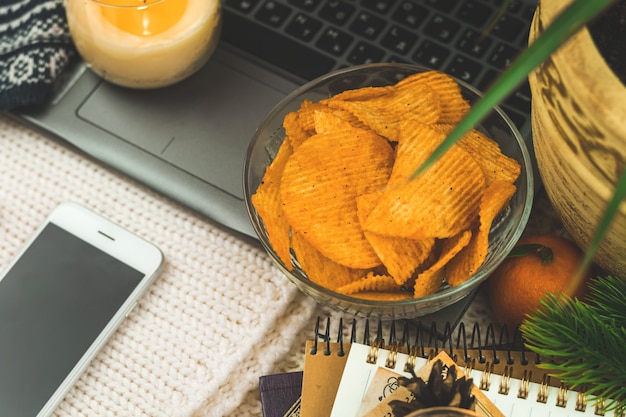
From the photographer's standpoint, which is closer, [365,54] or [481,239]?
[481,239]

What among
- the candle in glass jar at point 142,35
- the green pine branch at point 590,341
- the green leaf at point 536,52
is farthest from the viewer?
the candle in glass jar at point 142,35

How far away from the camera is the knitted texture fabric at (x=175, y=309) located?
503mm

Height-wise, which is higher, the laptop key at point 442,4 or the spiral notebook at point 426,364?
the laptop key at point 442,4

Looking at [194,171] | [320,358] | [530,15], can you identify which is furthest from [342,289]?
[530,15]

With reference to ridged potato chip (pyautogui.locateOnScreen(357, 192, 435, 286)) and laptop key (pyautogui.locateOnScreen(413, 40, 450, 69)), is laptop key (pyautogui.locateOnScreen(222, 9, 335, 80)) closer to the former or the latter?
laptop key (pyautogui.locateOnScreen(413, 40, 450, 69))

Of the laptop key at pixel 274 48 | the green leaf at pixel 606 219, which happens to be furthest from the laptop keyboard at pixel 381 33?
the green leaf at pixel 606 219

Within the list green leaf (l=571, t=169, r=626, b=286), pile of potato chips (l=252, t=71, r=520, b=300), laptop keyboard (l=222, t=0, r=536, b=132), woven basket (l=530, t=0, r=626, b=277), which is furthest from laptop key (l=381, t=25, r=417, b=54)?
green leaf (l=571, t=169, r=626, b=286)

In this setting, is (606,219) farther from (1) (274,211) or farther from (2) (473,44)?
(2) (473,44)

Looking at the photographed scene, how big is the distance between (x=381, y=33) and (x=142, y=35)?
0.18 m

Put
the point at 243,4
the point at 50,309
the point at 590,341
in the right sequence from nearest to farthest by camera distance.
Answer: the point at 590,341, the point at 50,309, the point at 243,4

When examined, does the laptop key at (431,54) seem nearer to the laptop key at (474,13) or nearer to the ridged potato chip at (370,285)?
the laptop key at (474,13)

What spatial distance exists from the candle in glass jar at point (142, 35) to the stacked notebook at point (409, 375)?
0.77ft

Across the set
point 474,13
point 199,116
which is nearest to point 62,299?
point 199,116

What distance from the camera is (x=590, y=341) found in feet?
1.38
